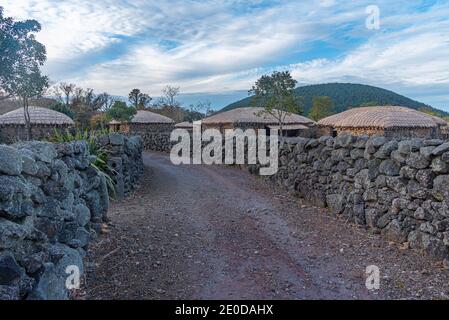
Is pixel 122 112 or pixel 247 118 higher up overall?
pixel 122 112

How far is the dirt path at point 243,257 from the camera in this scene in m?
4.04

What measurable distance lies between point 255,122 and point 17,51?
1685 cm

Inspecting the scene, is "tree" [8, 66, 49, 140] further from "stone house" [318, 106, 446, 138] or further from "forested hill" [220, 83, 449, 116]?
"forested hill" [220, 83, 449, 116]

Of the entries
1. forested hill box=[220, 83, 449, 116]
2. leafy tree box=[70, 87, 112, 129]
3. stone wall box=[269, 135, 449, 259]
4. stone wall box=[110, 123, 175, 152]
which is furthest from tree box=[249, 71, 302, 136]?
forested hill box=[220, 83, 449, 116]

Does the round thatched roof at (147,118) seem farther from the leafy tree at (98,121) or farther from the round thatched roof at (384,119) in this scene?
the round thatched roof at (384,119)

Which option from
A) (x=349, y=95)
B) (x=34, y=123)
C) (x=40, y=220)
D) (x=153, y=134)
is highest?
(x=349, y=95)

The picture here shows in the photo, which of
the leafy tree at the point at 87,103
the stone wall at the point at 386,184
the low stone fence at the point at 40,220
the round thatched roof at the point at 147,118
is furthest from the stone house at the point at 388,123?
the leafy tree at the point at 87,103

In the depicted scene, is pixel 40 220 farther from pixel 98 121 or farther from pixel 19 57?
pixel 98 121

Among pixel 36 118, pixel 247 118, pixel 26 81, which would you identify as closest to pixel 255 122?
pixel 247 118

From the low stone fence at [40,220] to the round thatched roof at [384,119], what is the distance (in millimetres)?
16461

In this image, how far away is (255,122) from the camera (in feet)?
75.0
